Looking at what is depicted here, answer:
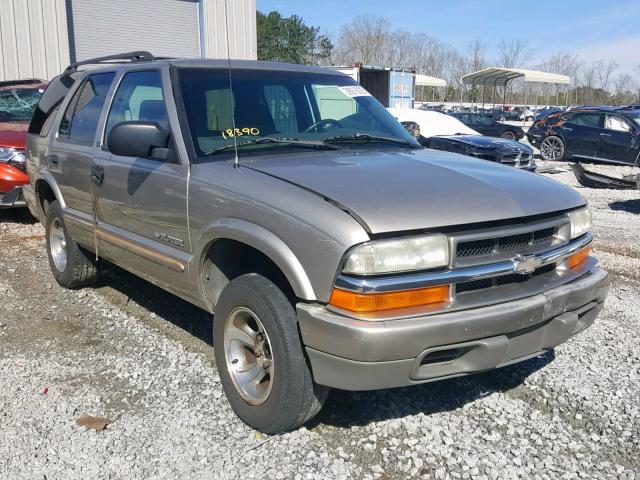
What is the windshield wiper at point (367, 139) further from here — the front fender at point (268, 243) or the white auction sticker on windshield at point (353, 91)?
the front fender at point (268, 243)

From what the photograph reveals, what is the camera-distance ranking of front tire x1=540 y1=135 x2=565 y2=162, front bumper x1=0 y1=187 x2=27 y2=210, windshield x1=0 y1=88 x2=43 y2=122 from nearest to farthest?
front bumper x1=0 y1=187 x2=27 y2=210 → windshield x1=0 y1=88 x2=43 y2=122 → front tire x1=540 y1=135 x2=565 y2=162

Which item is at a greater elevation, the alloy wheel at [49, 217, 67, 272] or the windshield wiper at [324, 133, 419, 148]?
the windshield wiper at [324, 133, 419, 148]

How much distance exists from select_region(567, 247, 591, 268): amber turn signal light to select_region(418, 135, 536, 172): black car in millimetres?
7800

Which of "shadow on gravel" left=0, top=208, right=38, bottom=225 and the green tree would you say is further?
the green tree

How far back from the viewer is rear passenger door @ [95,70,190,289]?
351 centimetres

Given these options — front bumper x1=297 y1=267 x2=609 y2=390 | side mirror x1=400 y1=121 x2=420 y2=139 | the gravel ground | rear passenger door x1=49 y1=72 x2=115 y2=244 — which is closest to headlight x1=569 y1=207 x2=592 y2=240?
front bumper x1=297 y1=267 x2=609 y2=390

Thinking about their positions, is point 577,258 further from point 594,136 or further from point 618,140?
point 594,136

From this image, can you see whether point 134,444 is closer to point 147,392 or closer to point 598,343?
point 147,392

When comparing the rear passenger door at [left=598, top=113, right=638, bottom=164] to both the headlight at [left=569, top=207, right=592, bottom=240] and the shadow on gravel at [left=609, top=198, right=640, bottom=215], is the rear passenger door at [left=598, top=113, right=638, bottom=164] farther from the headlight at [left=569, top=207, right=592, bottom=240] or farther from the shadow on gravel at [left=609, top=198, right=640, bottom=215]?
the headlight at [left=569, top=207, right=592, bottom=240]

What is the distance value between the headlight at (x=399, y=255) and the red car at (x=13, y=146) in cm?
591

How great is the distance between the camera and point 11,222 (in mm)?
8281

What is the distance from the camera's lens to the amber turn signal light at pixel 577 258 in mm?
3242

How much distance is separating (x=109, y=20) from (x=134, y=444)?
15.8 meters

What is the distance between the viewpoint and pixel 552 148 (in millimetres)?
17953
